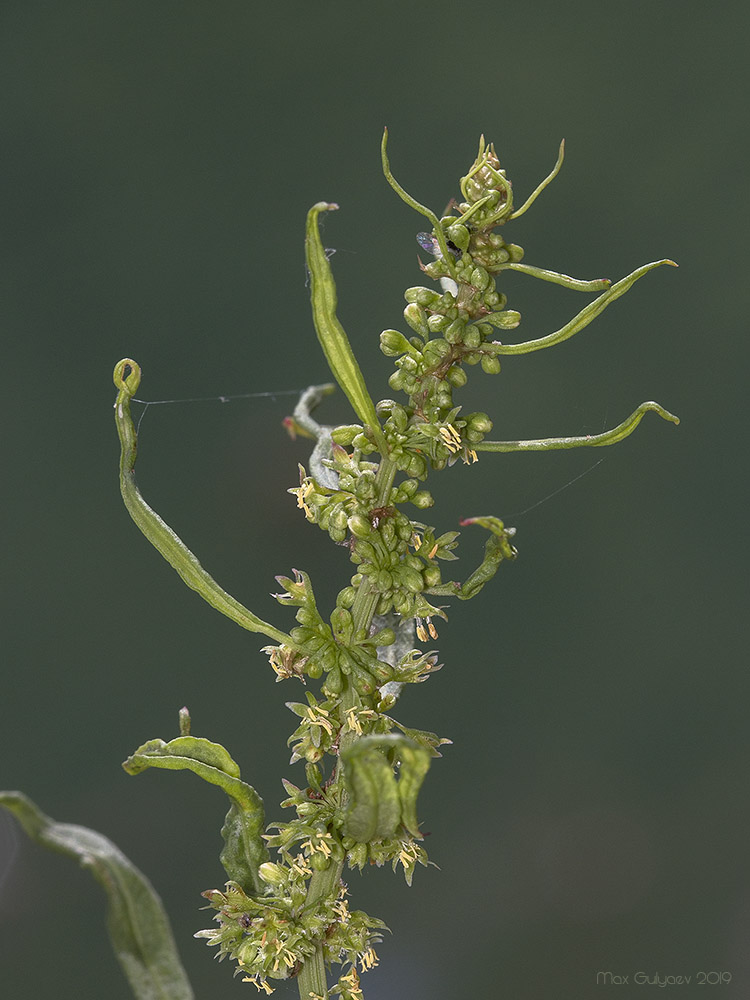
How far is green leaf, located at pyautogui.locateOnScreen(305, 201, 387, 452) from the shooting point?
296 mm

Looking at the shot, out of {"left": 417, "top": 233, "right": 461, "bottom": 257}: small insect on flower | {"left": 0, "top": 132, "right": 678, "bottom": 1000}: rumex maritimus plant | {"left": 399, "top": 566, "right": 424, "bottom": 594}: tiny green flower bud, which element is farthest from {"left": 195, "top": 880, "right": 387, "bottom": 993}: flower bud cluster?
{"left": 417, "top": 233, "right": 461, "bottom": 257}: small insect on flower

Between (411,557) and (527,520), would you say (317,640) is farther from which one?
(527,520)

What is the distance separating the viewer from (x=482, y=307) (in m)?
0.31

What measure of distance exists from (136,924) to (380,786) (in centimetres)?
7

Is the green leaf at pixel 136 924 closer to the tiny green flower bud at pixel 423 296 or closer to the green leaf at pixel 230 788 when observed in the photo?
the green leaf at pixel 230 788

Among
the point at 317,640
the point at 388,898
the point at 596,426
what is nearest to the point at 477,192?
the point at 317,640

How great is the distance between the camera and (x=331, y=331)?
309mm

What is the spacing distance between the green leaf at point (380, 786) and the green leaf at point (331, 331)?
0.10 metres

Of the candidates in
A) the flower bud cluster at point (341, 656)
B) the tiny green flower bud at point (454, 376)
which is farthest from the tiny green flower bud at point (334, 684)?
the tiny green flower bud at point (454, 376)

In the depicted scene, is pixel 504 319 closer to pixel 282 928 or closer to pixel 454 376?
pixel 454 376

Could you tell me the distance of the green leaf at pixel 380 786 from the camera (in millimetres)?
262

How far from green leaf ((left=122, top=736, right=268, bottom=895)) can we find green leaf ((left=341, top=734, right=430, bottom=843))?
0.14 ft

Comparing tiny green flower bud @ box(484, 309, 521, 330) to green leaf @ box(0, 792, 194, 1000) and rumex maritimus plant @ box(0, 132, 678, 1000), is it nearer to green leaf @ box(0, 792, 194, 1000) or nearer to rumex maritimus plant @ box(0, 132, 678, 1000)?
rumex maritimus plant @ box(0, 132, 678, 1000)

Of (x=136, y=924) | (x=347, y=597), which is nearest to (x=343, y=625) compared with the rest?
(x=347, y=597)
